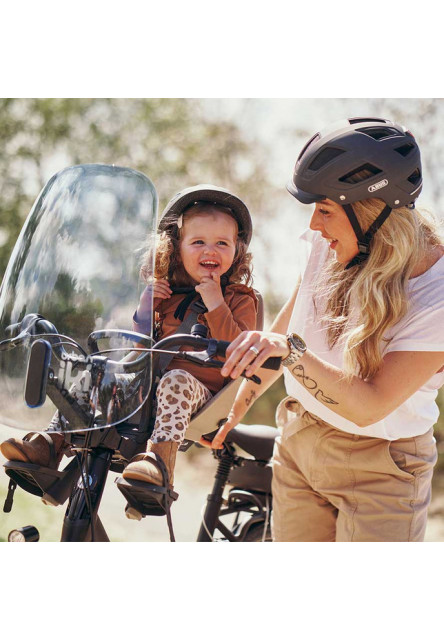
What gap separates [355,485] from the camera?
91.5 inches

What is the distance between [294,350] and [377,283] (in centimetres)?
39

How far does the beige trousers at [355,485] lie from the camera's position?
2266mm

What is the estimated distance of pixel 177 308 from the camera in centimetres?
271

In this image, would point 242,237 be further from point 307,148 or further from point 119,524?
point 119,524

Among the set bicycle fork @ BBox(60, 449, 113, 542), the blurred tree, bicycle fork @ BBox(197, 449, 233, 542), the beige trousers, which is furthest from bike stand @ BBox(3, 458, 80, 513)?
the blurred tree

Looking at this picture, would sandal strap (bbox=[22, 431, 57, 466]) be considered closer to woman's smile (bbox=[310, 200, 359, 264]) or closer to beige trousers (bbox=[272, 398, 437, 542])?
beige trousers (bbox=[272, 398, 437, 542])

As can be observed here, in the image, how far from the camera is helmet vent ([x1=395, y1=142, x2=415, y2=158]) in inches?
88.9

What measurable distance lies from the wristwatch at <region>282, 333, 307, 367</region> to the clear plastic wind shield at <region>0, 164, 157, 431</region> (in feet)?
1.36

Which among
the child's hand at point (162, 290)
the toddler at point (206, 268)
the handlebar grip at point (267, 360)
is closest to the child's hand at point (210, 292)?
the toddler at point (206, 268)

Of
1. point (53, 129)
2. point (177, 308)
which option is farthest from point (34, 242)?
point (53, 129)

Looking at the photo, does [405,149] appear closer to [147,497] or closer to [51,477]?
[147,497]

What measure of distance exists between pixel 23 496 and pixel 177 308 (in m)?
3.56

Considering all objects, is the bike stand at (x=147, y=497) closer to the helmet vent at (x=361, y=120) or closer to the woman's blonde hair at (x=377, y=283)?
the woman's blonde hair at (x=377, y=283)

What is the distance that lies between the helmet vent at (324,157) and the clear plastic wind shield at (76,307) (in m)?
0.62
